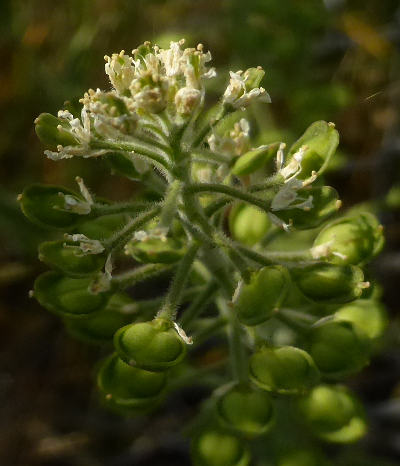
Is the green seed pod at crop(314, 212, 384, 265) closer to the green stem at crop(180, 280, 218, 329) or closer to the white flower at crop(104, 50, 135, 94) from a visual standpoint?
the green stem at crop(180, 280, 218, 329)

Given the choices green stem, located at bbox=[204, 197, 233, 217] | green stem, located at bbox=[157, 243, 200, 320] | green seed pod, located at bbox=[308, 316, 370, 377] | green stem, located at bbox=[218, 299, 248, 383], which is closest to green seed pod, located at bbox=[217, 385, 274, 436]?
green stem, located at bbox=[218, 299, 248, 383]

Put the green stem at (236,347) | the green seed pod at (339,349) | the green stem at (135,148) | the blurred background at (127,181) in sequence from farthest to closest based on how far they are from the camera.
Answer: the blurred background at (127,181), the green stem at (236,347), the green seed pod at (339,349), the green stem at (135,148)

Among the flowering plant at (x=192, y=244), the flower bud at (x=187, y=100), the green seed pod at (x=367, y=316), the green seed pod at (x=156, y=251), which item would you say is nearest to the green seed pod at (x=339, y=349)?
the flowering plant at (x=192, y=244)

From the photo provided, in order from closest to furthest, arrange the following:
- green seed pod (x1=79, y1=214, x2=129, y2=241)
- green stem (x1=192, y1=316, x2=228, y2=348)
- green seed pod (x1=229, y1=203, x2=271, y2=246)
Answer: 1. green seed pod (x1=79, y1=214, x2=129, y2=241)
2. green stem (x1=192, y1=316, x2=228, y2=348)
3. green seed pod (x1=229, y1=203, x2=271, y2=246)

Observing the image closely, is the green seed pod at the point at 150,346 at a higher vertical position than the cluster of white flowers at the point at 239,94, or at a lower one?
lower

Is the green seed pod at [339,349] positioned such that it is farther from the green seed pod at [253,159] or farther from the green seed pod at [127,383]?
the green seed pod at [253,159]

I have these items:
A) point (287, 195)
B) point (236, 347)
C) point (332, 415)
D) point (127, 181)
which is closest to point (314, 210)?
point (287, 195)
